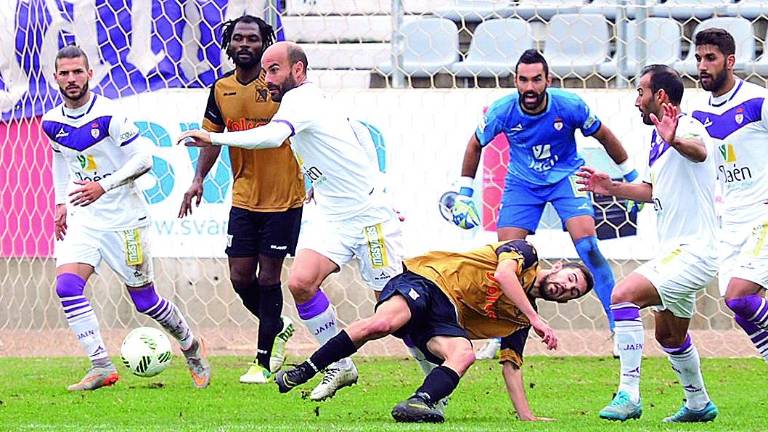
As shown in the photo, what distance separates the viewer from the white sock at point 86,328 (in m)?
9.36

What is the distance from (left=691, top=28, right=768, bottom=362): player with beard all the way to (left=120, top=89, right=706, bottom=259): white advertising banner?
148 inches

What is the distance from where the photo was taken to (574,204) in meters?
10.5

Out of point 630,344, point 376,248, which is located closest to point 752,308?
point 630,344

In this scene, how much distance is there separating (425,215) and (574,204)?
2102mm

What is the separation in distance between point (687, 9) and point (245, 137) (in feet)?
21.8

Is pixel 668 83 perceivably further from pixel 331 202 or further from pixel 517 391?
pixel 331 202

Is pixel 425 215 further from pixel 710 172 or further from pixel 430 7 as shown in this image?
pixel 710 172

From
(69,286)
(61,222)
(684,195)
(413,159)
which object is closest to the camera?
(684,195)

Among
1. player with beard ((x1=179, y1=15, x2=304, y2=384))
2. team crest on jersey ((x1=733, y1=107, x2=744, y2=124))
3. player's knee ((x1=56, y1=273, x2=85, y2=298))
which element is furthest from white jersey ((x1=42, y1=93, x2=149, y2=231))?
team crest on jersey ((x1=733, y1=107, x2=744, y2=124))

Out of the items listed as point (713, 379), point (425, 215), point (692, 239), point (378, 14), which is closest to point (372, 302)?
point (425, 215)

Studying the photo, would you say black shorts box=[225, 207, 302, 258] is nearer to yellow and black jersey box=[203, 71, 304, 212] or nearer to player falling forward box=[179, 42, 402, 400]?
yellow and black jersey box=[203, 71, 304, 212]

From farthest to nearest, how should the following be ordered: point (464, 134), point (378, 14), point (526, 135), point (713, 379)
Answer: point (378, 14), point (464, 134), point (526, 135), point (713, 379)

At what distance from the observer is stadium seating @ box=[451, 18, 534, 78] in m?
13.3

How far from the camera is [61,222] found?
9.69 meters
